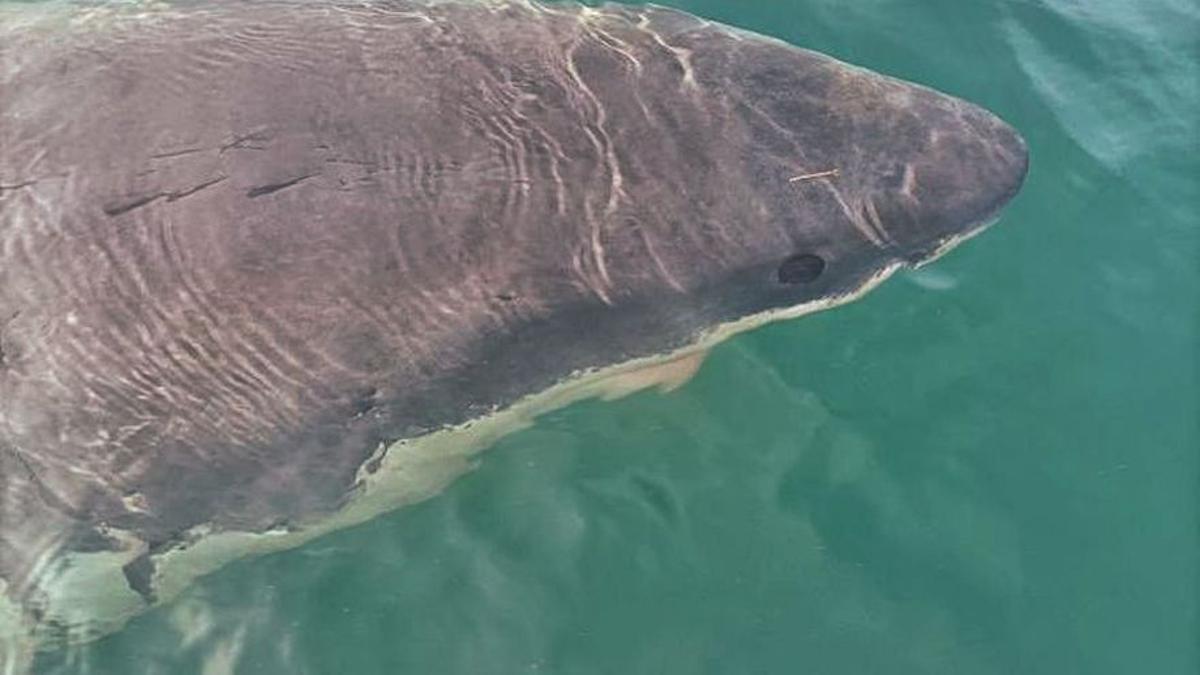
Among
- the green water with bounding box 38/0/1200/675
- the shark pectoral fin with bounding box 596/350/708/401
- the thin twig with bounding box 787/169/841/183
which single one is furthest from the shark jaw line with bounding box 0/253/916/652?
the thin twig with bounding box 787/169/841/183

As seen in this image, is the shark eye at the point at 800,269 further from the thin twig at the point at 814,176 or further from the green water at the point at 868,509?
the green water at the point at 868,509

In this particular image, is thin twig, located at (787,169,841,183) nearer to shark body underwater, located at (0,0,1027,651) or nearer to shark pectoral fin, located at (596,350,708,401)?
shark body underwater, located at (0,0,1027,651)

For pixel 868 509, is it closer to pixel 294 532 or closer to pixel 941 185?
pixel 941 185

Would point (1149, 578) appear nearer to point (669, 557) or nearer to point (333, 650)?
point (669, 557)

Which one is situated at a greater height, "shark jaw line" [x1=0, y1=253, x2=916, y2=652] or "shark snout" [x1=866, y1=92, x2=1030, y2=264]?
"shark snout" [x1=866, y1=92, x2=1030, y2=264]

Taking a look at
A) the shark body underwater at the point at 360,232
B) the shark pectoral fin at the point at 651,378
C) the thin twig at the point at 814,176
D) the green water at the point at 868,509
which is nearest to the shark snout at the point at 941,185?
the shark body underwater at the point at 360,232

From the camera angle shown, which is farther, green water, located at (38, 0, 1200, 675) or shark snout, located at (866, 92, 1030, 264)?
green water, located at (38, 0, 1200, 675)

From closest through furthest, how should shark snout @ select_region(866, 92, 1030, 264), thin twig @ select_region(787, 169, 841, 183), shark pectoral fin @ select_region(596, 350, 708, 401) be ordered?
thin twig @ select_region(787, 169, 841, 183) < shark snout @ select_region(866, 92, 1030, 264) < shark pectoral fin @ select_region(596, 350, 708, 401)

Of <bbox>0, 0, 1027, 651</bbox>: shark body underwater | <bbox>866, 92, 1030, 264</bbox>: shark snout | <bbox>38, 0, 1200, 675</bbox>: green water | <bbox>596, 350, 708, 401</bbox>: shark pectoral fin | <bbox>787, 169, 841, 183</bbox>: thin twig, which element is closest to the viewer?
<bbox>0, 0, 1027, 651</bbox>: shark body underwater
